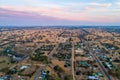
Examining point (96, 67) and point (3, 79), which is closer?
point (3, 79)

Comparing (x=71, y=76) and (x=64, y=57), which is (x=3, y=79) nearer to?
(x=71, y=76)

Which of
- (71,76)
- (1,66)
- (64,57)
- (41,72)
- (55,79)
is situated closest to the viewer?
(55,79)

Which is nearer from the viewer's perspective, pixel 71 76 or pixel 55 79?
pixel 55 79

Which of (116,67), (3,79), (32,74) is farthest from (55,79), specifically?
(116,67)

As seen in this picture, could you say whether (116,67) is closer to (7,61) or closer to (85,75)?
(85,75)

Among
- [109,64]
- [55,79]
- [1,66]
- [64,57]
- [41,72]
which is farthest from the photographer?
[64,57]

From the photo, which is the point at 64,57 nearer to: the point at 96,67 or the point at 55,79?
the point at 96,67

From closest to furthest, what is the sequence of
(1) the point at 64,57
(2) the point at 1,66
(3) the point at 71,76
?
1. (3) the point at 71,76
2. (2) the point at 1,66
3. (1) the point at 64,57

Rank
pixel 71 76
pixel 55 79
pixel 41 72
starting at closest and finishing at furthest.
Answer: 1. pixel 55 79
2. pixel 71 76
3. pixel 41 72

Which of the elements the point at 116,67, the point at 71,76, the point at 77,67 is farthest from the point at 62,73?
the point at 116,67
